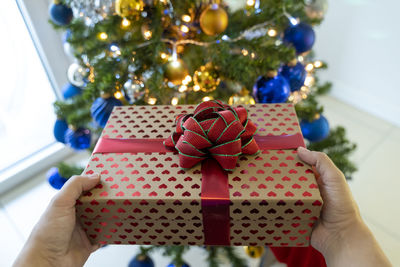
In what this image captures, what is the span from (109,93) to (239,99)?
429 mm

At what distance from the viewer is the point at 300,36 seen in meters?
1.03

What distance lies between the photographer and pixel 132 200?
0.60 metres

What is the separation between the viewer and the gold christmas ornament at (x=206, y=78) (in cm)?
97

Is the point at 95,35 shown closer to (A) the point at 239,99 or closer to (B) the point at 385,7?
(A) the point at 239,99

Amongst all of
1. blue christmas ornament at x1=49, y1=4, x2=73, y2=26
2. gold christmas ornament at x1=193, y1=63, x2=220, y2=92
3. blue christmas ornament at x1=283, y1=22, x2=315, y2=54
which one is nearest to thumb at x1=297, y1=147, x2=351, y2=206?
gold christmas ornament at x1=193, y1=63, x2=220, y2=92

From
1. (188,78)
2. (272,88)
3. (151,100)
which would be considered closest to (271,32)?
(272,88)

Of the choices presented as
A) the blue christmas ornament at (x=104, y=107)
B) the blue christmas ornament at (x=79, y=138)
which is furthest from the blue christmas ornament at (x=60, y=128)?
the blue christmas ornament at (x=104, y=107)

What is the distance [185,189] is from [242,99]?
1.60ft

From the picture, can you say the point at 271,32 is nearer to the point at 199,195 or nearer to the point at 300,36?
the point at 300,36

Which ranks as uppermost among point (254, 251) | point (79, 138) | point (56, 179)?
point (79, 138)

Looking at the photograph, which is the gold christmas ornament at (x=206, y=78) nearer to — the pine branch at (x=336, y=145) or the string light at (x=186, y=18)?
the string light at (x=186, y=18)

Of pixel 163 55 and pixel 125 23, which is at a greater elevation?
pixel 125 23

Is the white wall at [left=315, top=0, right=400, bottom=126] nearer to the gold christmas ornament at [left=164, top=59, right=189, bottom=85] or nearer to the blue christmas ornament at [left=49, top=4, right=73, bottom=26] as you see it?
the gold christmas ornament at [left=164, top=59, right=189, bottom=85]

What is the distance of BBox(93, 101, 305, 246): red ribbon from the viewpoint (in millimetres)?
612
